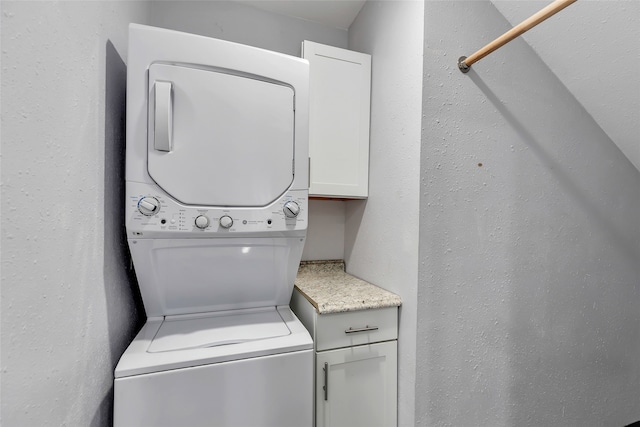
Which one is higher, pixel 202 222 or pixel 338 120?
pixel 338 120

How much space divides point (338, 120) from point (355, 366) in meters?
1.33

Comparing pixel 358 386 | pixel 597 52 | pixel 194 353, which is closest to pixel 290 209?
pixel 194 353

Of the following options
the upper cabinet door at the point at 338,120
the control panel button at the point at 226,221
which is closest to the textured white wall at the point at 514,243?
the upper cabinet door at the point at 338,120

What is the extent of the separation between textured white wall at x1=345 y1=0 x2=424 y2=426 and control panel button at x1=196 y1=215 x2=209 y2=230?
0.88 metres

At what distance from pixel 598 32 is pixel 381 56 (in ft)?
3.43

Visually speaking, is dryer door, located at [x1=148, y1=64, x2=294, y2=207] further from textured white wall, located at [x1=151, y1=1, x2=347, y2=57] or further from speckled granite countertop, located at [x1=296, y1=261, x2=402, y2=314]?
textured white wall, located at [x1=151, y1=1, x2=347, y2=57]

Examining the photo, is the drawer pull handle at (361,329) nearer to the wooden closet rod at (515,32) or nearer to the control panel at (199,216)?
the control panel at (199,216)

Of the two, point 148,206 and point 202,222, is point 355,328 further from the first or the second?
point 148,206

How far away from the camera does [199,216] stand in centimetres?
104

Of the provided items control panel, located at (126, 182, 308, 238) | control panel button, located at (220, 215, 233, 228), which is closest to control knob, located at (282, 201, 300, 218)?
control panel, located at (126, 182, 308, 238)

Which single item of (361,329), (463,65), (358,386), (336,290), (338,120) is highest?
(463,65)

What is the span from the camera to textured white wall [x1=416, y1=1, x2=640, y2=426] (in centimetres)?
121

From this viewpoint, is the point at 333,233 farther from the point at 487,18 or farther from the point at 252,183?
the point at 487,18

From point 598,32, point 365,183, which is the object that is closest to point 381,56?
point 365,183
